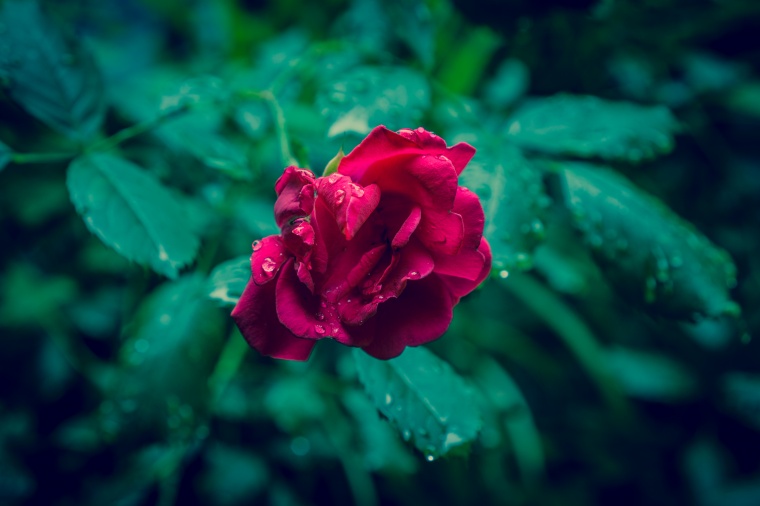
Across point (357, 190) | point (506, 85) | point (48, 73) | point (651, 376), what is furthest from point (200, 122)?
point (651, 376)

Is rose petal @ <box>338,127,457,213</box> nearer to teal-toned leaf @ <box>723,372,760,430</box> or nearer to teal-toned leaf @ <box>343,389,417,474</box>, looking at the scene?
teal-toned leaf @ <box>343,389,417,474</box>

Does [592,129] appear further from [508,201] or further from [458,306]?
[458,306]

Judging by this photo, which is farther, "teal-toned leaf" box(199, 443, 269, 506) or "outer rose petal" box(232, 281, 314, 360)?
"teal-toned leaf" box(199, 443, 269, 506)

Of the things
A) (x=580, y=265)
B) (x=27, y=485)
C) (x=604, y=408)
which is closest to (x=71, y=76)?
(x=27, y=485)

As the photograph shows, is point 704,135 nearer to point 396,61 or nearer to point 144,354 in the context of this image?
point 396,61

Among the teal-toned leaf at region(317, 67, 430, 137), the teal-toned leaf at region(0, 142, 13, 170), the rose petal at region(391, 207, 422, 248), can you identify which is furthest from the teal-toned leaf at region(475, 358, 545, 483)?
the teal-toned leaf at region(0, 142, 13, 170)
